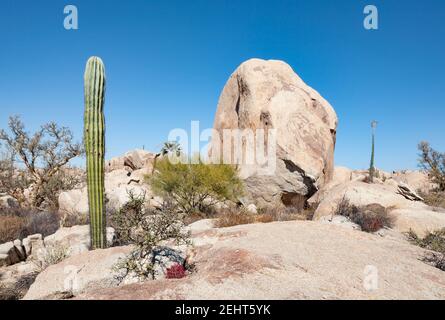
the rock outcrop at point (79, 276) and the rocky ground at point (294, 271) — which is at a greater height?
the rocky ground at point (294, 271)

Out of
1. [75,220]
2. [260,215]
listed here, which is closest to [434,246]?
[260,215]

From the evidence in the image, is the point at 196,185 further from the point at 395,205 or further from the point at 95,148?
the point at 395,205

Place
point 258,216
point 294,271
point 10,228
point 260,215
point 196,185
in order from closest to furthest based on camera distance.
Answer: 1. point 294,271
2. point 10,228
3. point 258,216
4. point 260,215
5. point 196,185

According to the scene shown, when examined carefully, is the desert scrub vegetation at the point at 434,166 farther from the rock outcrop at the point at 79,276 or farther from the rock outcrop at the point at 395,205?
the rock outcrop at the point at 79,276

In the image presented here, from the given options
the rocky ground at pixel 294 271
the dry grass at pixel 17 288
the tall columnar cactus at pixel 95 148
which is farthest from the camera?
the tall columnar cactus at pixel 95 148

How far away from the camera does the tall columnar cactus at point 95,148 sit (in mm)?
6258

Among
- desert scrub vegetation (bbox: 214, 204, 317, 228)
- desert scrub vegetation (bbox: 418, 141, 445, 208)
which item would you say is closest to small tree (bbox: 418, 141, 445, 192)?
desert scrub vegetation (bbox: 418, 141, 445, 208)

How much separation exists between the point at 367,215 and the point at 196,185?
19.3ft

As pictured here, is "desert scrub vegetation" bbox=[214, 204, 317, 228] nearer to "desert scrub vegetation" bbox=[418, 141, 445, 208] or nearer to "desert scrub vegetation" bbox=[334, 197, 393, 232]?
"desert scrub vegetation" bbox=[334, 197, 393, 232]

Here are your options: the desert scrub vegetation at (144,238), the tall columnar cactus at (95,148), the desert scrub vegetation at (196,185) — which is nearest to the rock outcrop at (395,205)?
the desert scrub vegetation at (196,185)

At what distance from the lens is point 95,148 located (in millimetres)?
6363

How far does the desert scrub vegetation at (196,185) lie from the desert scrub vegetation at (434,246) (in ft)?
20.5

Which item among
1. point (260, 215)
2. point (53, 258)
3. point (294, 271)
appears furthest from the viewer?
point (260, 215)
